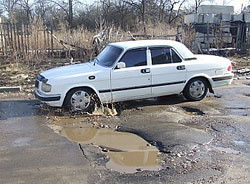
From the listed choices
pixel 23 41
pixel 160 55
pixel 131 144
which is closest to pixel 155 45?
pixel 160 55

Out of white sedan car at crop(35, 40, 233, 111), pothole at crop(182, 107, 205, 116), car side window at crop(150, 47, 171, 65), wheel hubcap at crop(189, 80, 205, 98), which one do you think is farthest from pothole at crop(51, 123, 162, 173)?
wheel hubcap at crop(189, 80, 205, 98)

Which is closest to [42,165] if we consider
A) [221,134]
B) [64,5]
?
[221,134]

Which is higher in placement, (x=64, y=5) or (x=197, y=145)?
(x=64, y=5)

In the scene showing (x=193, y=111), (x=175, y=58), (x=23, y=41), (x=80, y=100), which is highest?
Result: (x=23, y=41)

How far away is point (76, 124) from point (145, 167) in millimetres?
2442

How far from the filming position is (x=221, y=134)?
18.4ft

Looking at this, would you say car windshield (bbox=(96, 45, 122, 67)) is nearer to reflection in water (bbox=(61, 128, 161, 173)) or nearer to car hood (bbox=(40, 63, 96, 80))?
car hood (bbox=(40, 63, 96, 80))

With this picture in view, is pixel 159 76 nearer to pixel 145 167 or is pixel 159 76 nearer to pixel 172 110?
pixel 172 110

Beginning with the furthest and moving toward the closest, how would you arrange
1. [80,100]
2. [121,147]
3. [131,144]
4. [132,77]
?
1. [132,77]
2. [80,100]
3. [131,144]
4. [121,147]

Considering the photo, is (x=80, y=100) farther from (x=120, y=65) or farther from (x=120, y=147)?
(x=120, y=147)

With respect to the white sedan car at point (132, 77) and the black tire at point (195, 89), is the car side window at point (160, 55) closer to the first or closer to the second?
the white sedan car at point (132, 77)

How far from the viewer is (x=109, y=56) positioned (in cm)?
747

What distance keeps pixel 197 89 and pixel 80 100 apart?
3.20 metres

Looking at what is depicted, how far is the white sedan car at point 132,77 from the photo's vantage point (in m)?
6.80
